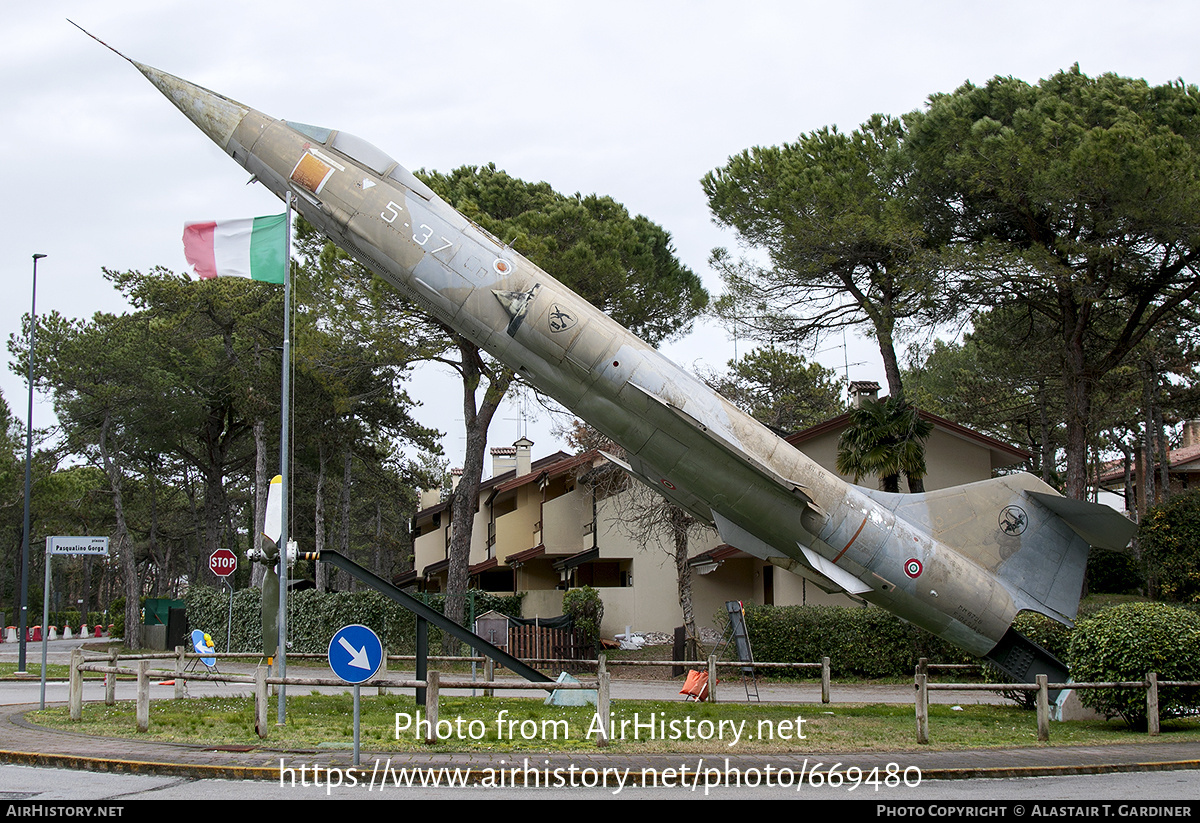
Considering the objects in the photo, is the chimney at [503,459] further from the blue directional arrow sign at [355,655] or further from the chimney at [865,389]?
the blue directional arrow sign at [355,655]

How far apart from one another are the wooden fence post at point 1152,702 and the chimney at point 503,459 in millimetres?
31934

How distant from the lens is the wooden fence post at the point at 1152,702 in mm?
12703

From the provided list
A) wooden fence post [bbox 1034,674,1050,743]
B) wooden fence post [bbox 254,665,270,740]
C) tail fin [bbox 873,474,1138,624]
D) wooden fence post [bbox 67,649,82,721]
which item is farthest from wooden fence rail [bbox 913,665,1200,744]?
wooden fence post [bbox 67,649,82,721]

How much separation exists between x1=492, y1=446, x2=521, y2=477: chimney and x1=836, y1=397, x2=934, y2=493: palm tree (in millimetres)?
21779

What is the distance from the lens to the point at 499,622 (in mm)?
20719

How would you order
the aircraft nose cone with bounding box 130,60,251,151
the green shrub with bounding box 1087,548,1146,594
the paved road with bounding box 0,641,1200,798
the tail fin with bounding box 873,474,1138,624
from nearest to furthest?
1. the paved road with bounding box 0,641,1200,798
2. the aircraft nose cone with bounding box 130,60,251,151
3. the tail fin with bounding box 873,474,1138,624
4. the green shrub with bounding box 1087,548,1146,594

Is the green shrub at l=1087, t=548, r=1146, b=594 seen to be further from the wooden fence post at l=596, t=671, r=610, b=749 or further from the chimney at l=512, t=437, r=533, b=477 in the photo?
the wooden fence post at l=596, t=671, r=610, b=749

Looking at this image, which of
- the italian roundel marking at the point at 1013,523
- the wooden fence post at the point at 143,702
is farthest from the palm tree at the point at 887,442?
the wooden fence post at the point at 143,702

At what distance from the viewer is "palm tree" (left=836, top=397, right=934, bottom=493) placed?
22.9m

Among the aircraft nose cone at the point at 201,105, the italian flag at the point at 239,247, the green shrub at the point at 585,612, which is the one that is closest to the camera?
the italian flag at the point at 239,247

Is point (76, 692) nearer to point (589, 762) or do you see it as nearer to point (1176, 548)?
point (589, 762)

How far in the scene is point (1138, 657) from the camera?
1334cm

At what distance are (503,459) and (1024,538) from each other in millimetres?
30325

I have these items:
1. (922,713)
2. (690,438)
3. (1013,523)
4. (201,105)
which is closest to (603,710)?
(922,713)
